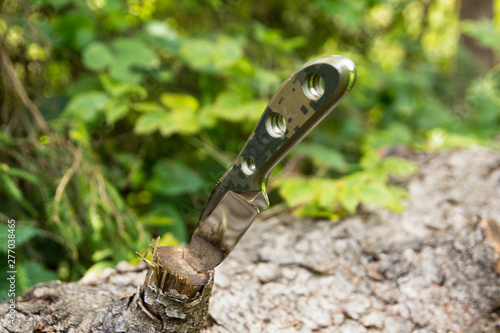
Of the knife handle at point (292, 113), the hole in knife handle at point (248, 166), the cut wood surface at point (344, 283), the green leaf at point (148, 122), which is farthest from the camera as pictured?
the green leaf at point (148, 122)

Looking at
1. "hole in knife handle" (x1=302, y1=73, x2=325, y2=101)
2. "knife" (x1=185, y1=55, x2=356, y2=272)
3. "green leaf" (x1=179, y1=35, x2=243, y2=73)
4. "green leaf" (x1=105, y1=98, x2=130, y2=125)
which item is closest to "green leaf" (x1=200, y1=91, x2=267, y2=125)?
"green leaf" (x1=179, y1=35, x2=243, y2=73)

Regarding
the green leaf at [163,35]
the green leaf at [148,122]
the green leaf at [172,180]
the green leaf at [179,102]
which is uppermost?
the green leaf at [163,35]

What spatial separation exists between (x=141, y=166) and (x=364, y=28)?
86.2 inches

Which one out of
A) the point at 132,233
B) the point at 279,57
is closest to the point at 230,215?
the point at 132,233

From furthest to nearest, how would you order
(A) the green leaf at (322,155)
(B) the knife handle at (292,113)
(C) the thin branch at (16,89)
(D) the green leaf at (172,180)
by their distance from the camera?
(A) the green leaf at (322,155) → (D) the green leaf at (172,180) → (C) the thin branch at (16,89) → (B) the knife handle at (292,113)

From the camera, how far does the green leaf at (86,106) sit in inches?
67.4

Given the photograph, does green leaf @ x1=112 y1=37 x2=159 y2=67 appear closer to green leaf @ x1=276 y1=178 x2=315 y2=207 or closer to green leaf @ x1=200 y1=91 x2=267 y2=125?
green leaf @ x1=200 y1=91 x2=267 y2=125

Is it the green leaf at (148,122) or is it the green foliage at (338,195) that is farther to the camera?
the green leaf at (148,122)

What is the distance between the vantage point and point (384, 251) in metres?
1.31

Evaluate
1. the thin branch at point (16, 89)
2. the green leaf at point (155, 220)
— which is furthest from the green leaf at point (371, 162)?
the thin branch at point (16, 89)

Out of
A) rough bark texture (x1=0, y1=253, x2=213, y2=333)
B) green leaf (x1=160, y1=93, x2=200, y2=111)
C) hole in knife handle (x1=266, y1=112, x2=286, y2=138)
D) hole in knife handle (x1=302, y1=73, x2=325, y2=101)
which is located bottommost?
rough bark texture (x1=0, y1=253, x2=213, y2=333)

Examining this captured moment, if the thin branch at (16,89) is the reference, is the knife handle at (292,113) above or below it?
below

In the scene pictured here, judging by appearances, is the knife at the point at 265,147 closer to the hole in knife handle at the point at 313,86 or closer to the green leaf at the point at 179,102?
the hole in knife handle at the point at 313,86

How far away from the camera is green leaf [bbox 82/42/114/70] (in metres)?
1.82
